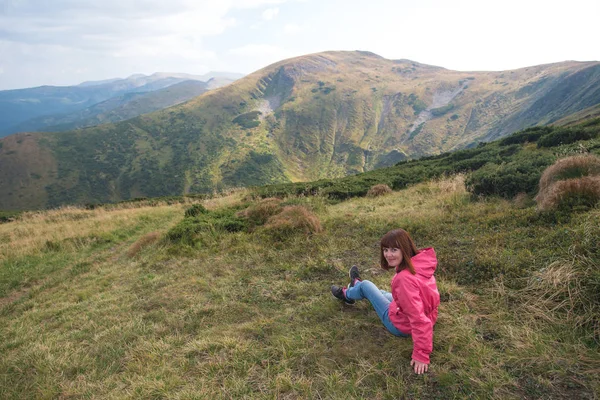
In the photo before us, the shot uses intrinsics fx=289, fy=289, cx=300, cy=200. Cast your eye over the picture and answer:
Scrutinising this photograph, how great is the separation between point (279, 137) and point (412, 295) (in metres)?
169

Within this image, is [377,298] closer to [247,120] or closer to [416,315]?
[416,315]

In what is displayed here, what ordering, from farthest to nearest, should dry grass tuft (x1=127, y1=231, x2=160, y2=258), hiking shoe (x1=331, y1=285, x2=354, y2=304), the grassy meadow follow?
dry grass tuft (x1=127, y1=231, x2=160, y2=258) → hiking shoe (x1=331, y1=285, x2=354, y2=304) → the grassy meadow

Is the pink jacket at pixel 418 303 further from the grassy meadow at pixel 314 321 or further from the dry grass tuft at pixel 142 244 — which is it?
the dry grass tuft at pixel 142 244

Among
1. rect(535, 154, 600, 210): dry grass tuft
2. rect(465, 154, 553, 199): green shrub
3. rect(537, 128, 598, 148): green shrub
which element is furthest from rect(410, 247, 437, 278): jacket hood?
rect(537, 128, 598, 148): green shrub

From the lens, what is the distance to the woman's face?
3.49m

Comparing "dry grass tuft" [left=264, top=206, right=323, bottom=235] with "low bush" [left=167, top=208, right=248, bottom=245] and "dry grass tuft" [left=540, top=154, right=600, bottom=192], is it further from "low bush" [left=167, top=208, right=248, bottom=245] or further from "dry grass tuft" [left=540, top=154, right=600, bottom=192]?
"dry grass tuft" [left=540, top=154, right=600, bottom=192]

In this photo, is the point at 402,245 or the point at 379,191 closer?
the point at 402,245

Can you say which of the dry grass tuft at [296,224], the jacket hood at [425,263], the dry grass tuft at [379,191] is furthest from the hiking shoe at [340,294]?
the dry grass tuft at [379,191]

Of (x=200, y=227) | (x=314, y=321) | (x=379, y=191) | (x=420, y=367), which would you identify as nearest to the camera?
(x=420, y=367)

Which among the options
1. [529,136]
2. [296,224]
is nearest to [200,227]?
[296,224]

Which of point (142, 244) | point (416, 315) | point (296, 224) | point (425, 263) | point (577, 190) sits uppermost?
point (577, 190)

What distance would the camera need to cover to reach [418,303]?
3.27 m

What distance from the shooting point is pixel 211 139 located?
514 feet

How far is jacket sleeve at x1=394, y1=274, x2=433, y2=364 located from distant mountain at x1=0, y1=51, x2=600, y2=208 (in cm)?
12171
